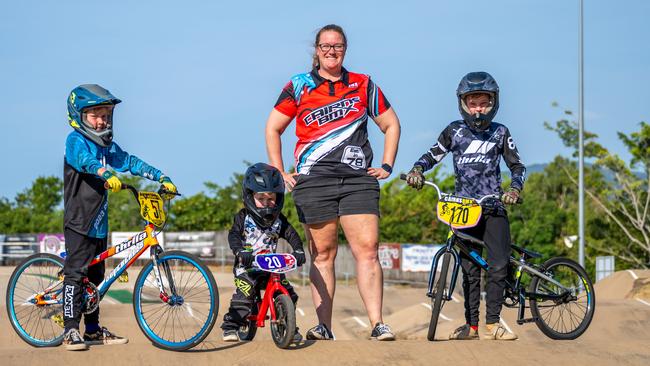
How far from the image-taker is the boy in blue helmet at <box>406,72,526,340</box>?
755 cm

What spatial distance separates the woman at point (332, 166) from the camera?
23.2ft

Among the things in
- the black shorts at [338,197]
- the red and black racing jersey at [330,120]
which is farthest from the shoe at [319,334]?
the red and black racing jersey at [330,120]

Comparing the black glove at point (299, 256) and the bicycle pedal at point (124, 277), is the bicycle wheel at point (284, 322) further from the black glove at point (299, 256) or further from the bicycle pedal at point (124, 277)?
the bicycle pedal at point (124, 277)

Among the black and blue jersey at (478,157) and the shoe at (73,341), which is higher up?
the black and blue jersey at (478,157)

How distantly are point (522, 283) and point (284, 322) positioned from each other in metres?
2.50

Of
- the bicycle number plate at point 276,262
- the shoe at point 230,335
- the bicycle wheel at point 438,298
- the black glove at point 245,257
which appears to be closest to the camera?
the bicycle number plate at point 276,262

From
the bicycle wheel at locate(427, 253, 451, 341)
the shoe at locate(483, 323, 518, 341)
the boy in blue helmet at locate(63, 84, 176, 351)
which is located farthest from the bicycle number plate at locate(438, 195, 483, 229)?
the boy in blue helmet at locate(63, 84, 176, 351)

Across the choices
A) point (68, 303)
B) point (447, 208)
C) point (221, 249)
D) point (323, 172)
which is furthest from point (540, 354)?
point (221, 249)

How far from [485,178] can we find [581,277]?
1304 millimetres

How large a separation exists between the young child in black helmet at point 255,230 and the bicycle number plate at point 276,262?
0.22 meters

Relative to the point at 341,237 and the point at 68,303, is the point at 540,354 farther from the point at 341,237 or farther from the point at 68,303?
the point at 341,237

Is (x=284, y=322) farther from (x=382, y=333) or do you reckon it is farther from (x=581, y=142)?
(x=581, y=142)

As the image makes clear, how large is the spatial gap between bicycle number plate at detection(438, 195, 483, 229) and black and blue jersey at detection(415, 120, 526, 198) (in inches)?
8.1

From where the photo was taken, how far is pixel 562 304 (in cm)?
789
